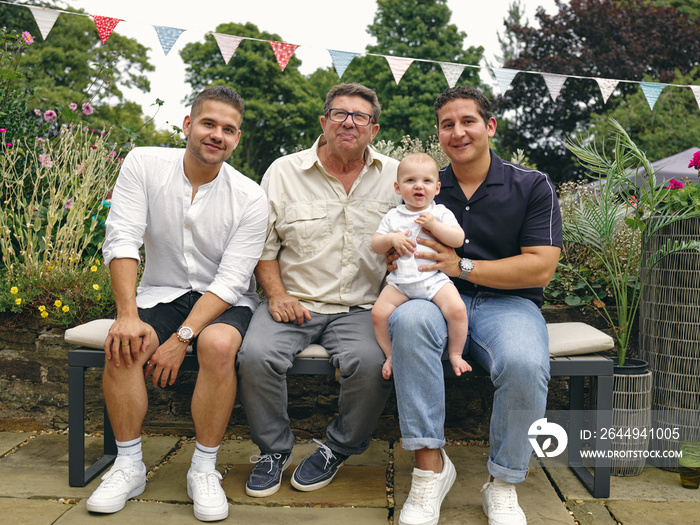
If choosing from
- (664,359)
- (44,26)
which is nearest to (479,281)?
(664,359)

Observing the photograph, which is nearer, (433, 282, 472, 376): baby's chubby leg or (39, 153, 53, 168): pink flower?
(433, 282, 472, 376): baby's chubby leg

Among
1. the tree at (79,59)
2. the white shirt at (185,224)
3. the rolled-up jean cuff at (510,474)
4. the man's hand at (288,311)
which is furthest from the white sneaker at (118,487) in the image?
the tree at (79,59)

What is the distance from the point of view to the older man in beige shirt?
8.12ft

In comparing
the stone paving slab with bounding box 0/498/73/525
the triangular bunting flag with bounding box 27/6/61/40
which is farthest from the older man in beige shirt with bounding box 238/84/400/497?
the triangular bunting flag with bounding box 27/6/61/40

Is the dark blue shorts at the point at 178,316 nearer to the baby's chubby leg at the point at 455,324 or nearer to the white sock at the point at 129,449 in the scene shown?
the white sock at the point at 129,449

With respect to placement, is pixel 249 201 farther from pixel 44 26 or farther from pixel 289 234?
pixel 44 26

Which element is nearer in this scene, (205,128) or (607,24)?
(205,128)

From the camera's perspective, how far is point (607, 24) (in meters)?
18.5

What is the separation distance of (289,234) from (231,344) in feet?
2.20

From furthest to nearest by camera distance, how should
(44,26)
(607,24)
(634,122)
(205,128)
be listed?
(607,24) → (634,122) → (44,26) → (205,128)

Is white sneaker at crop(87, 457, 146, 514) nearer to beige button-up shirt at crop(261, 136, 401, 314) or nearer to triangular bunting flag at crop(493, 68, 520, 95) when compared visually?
beige button-up shirt at crop(261, 136, 401, 314)

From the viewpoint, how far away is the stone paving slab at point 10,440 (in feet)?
9.74

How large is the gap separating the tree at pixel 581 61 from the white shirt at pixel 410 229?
1569 cm

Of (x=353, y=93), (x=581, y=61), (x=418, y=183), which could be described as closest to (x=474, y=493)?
(x=418, y=183)
